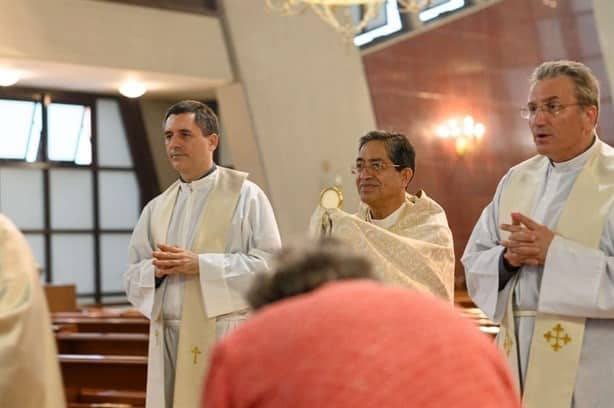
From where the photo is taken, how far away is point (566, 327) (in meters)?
3.43

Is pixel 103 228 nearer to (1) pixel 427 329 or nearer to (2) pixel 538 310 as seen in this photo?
(2) pixel 538 310

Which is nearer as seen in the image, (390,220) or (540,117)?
(540,117)

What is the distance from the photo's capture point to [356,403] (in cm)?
141

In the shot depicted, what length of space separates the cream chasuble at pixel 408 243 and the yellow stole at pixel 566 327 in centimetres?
39

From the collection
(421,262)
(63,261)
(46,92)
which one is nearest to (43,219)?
(63,261)

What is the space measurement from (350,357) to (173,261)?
2788 millimetres

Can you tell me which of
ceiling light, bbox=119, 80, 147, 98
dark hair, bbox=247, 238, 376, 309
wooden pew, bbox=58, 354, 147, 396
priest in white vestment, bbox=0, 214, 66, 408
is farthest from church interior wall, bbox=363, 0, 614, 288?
dark hair, bbox=247, 238, 376, 309

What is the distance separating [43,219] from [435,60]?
5.64m

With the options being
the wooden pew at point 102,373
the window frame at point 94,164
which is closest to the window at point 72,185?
the window frame at point 94,164

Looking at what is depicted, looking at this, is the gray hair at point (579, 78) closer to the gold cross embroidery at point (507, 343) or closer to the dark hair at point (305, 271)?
the gold cross embroidery at point (507, 343)

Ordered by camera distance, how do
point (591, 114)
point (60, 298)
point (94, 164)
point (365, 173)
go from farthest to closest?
point (94, 164), point (60, 298), point (365, 173), point (591, 114)

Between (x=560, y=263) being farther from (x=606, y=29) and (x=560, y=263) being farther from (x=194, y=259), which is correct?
(x=606, y=29)

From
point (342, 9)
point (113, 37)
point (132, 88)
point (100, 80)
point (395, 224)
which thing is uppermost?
point (342, 9)

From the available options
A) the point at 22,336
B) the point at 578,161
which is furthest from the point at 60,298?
the point at 578,161
